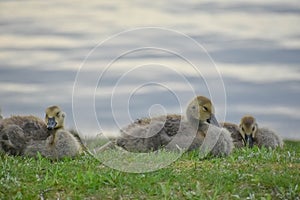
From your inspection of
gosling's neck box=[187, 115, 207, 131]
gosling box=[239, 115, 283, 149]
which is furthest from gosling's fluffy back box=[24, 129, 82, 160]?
gosling box=[239, 115, 283, 149]

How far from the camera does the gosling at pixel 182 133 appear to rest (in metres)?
12.7

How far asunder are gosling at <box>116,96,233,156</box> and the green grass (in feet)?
4.50

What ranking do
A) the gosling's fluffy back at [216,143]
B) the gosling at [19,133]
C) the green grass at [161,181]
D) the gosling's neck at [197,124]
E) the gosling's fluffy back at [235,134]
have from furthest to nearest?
the gosling's fluffy back at [235,134], the gosling's neck at [197,124], the gosling at [19,133], the gosling's fluffy back at [216,143], the green grass at [161,181]

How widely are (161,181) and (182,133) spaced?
2.96 meters

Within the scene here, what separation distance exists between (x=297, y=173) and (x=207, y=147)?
2575 mm

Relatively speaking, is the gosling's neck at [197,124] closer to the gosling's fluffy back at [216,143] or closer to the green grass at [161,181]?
the gosling's fluffy back at [216,143]

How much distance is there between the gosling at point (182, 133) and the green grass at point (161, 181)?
137 cm

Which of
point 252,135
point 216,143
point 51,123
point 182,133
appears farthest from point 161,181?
point 252,135

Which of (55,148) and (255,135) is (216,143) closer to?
(255,135)

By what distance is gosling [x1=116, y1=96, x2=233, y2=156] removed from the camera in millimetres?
12672

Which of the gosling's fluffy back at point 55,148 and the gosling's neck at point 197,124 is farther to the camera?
the gosling's neck at point 197,124

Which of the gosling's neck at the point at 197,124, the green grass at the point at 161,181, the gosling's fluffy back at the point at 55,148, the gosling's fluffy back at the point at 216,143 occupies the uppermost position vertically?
the gosling's neck at the point at 197,124

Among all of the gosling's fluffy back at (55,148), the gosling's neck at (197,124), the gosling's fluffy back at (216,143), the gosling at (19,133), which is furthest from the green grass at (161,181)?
the gosling's neck at (197,124)

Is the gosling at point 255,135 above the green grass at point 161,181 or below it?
above
